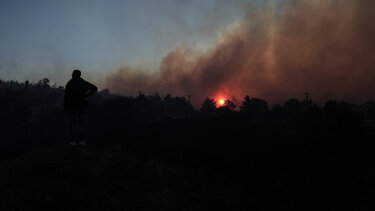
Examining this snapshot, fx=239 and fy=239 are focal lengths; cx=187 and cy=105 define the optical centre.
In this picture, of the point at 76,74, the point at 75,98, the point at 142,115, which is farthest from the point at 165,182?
the point at 142,115

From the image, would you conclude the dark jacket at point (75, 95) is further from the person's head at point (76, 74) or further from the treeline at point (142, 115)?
the treeline at point (142, 115)

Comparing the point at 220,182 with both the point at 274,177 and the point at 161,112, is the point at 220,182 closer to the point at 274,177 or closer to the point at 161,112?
the point at 274,177

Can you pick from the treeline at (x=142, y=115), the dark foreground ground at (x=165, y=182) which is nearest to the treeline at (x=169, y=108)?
the treeline at (x=142, y=115)

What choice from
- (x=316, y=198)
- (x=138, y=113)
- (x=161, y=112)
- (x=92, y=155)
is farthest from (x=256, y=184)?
(x=161, y=112)


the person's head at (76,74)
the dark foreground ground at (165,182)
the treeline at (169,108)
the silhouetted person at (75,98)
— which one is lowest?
the dark foreground ground at (165,182)

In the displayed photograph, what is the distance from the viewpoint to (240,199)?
797 cm

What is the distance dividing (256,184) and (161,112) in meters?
141

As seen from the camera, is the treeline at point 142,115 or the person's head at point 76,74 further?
the treeline at point 142,115

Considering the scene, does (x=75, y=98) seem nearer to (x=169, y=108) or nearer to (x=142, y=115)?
(x=142, y=115)

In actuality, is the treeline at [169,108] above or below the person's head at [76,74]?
above

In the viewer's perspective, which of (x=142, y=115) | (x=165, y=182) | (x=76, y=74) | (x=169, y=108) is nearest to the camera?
(x=165, y=182)

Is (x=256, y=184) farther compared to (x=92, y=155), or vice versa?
(x=92, y=155)

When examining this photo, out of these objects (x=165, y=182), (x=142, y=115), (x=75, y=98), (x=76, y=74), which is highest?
(x=142, y=115)

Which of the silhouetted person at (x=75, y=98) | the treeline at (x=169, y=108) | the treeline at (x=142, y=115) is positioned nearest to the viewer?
the silhouetted person at (x=75, y=98)
